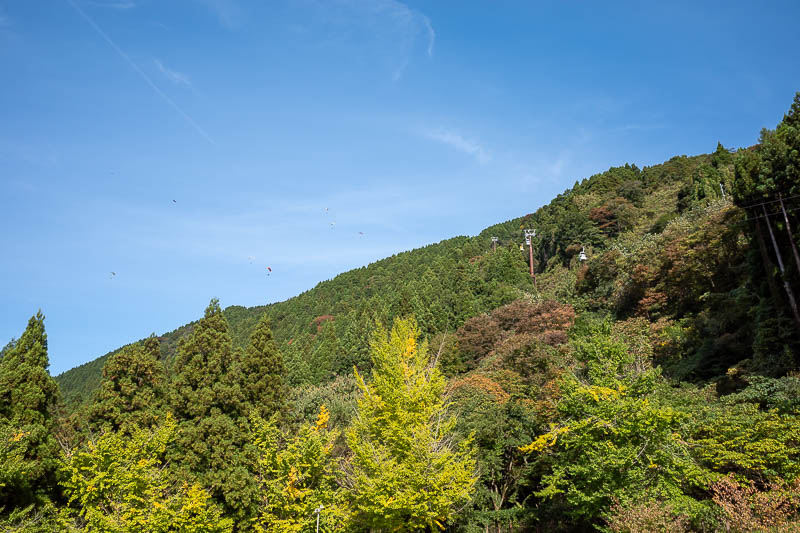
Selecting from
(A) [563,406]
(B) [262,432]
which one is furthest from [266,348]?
(A) [563,406]

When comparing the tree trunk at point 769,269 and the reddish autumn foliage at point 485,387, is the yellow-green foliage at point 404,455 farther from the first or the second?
the tree trunk at point 769,269

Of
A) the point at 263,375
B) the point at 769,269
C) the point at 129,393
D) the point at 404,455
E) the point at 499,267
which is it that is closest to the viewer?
the point at 404,455

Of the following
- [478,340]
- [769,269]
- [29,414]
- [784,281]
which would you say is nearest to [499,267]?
[478,340]

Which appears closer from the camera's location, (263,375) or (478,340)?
(263,375)

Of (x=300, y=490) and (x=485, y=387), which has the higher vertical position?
(x=485, y=387)

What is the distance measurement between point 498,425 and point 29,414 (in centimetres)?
1900

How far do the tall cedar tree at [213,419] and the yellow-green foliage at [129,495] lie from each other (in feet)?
7.35

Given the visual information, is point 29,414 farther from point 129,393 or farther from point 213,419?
point 213,419

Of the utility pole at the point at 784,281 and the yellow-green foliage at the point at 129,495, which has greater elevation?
the utility pole at the point at 784,281

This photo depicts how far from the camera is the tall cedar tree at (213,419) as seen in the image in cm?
1911

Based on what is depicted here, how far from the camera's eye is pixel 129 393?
73.8 feet

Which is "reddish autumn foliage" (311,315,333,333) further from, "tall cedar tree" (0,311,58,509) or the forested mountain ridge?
"tall cedar tree" (0,311,58,509)

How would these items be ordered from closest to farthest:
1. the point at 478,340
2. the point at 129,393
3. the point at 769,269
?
the point at 769,269 → the point at 129,393 → the point at 478,340

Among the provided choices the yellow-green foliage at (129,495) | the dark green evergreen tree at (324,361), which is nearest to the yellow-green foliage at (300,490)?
the yellow-green foliage at (129,495)
